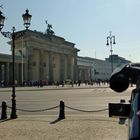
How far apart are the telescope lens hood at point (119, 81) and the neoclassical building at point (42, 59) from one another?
92252 millimetres

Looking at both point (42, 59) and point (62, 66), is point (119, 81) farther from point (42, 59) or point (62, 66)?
point (62, 66)

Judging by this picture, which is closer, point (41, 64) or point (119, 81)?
point (119, 81)

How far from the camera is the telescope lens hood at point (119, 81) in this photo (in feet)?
9.35

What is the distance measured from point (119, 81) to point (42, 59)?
121 metres

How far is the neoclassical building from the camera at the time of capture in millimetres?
111062

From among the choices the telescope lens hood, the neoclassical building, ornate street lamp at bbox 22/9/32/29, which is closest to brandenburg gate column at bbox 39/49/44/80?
the neoclassical building

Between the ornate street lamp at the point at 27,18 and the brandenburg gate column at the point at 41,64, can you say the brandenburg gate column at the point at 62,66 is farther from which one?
the ornate street lamp at the point at 27,18

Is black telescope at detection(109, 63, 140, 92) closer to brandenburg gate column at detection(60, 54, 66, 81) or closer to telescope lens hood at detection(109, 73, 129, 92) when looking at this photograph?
telescope lens hood at detection(109, 73, 129, 92)

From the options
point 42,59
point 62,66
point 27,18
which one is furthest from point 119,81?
point 62,66

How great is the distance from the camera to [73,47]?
148000 millimetres

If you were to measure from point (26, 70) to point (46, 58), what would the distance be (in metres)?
18.2

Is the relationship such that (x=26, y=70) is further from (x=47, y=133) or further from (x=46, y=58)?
(x=47, y=133)

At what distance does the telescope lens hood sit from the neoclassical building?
303 feet

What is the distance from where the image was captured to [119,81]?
2.87 metres
